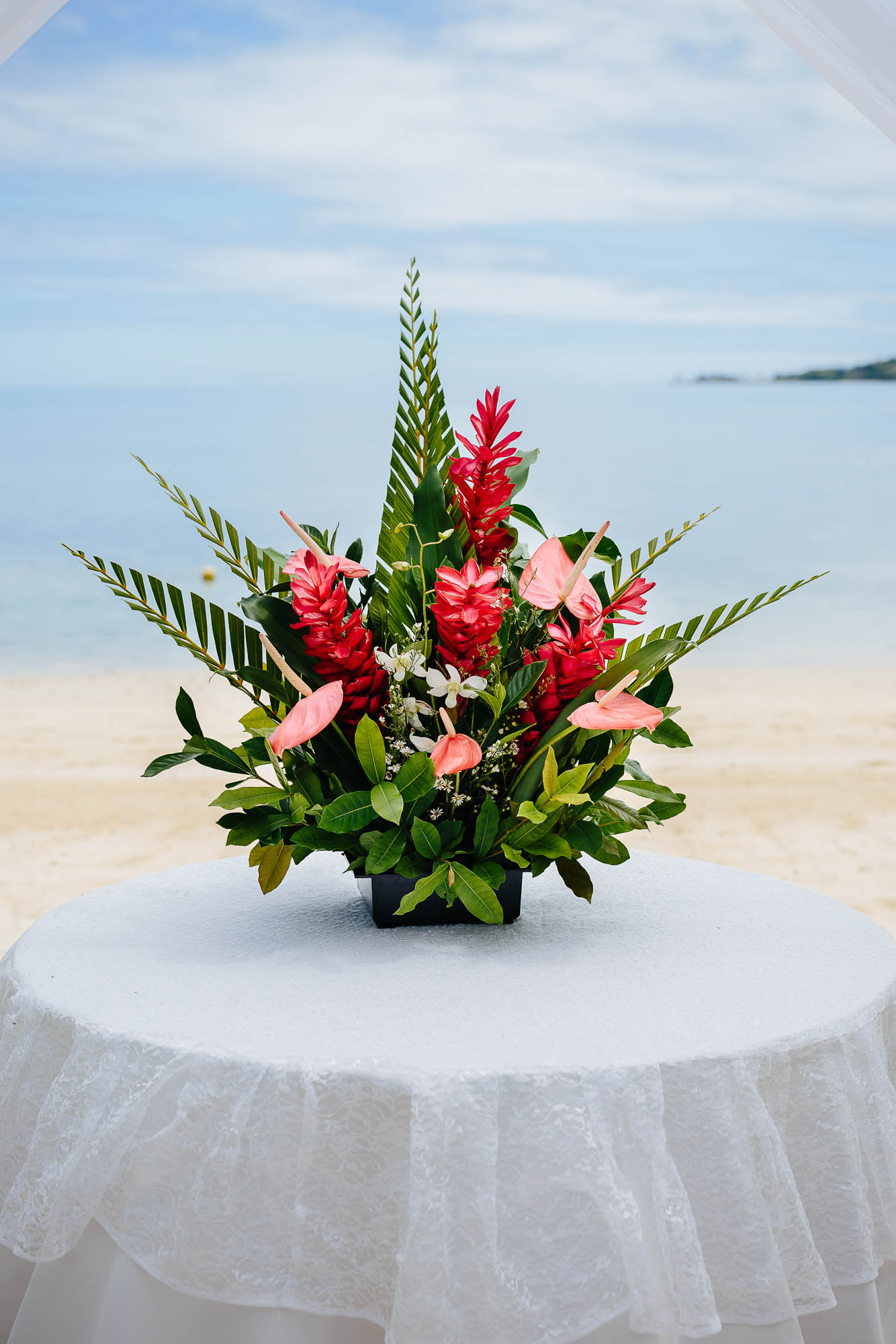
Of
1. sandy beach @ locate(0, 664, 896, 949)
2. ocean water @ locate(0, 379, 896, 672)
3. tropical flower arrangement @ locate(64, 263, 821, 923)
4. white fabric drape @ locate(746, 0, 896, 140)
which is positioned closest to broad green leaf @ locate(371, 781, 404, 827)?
tropical flower arrangement @ locate(64, 263, 821, 923)

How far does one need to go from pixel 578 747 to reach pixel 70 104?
10712mm

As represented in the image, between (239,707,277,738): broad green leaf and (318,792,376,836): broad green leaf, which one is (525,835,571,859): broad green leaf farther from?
(239,707,277,738): broad green leaf

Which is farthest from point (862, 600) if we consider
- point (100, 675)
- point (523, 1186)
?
point (523, 1186)

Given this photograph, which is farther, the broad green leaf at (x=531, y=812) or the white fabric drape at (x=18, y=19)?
the white fabric drape at (x=18, y=19)

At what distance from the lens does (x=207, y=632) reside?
1.15 m

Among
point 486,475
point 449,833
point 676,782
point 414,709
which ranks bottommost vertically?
point 676,782

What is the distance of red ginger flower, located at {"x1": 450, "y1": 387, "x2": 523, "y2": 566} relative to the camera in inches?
43.8

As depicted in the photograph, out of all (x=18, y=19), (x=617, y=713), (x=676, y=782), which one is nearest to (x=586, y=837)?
(x=617, y=713)

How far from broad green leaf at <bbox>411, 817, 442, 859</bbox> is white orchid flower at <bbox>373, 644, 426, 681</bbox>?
0.13m

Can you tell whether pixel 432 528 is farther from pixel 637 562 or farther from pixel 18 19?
pixel 18 19

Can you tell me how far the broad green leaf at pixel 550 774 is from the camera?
1.04 metres

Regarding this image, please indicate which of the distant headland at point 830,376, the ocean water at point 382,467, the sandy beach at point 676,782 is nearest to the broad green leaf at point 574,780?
the sandy beach at point 676,782

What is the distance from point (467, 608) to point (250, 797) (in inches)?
11.6

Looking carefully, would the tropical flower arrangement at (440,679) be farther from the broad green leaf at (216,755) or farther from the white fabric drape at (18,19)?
the white fabric drape at (18,19)
